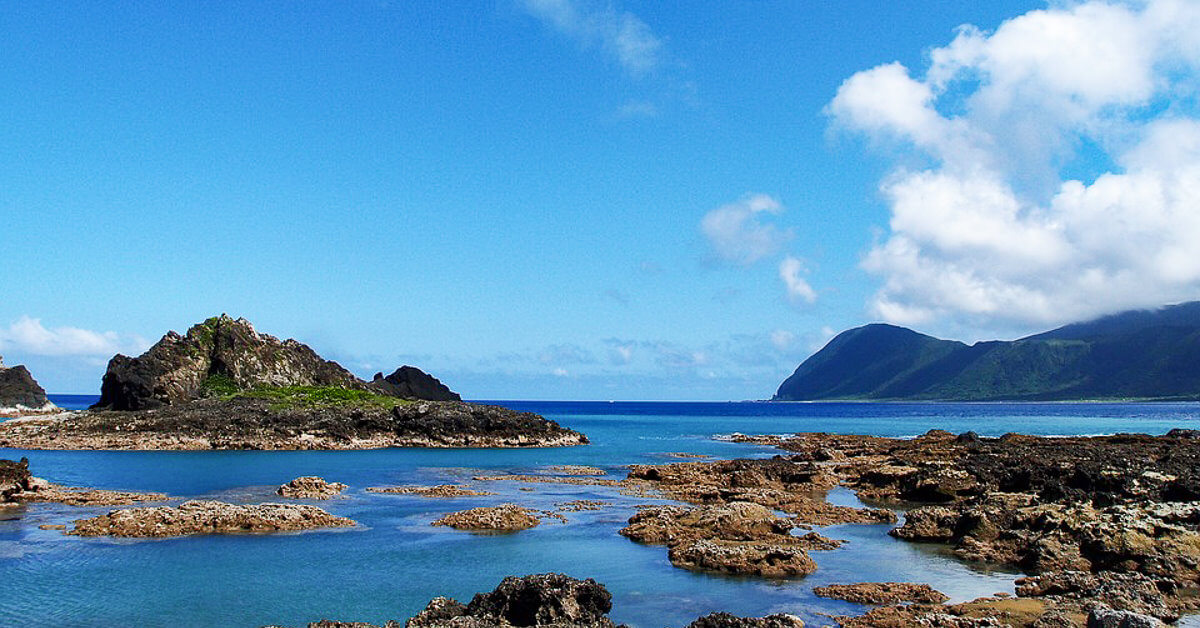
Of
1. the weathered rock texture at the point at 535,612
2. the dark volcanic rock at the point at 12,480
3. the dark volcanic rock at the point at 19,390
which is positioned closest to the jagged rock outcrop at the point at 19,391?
the dark volcanic rock at the point at 19,390

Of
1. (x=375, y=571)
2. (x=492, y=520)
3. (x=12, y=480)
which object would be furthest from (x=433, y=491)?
(x=375, y=571)

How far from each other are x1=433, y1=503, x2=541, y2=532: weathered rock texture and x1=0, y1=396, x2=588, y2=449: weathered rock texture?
59.3 meters

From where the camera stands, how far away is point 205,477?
6244 centimetres

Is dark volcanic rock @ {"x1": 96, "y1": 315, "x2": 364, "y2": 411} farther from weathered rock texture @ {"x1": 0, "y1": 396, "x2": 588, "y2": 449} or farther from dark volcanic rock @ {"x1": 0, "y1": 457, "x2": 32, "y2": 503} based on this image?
dark volcanic rock @ {"x1": 0, "y1": 457, "x2": 32, "y2": 503}

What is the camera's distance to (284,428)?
97938 millimetres

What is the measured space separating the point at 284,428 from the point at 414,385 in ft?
A: 204

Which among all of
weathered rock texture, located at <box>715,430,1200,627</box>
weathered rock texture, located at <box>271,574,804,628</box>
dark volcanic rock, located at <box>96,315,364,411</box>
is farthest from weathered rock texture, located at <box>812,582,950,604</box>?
dark volcanic rock, located at <box>96,315,364,411</box>

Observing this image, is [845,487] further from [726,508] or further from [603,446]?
[603,446]

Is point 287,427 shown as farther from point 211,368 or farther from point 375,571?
point 375,571

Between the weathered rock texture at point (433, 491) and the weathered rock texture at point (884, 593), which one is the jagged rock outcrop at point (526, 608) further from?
the weathered rock texture at point (433, 491)

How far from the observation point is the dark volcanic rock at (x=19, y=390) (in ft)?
549

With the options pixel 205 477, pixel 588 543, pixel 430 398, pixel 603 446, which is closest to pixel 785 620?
pixel 588 543

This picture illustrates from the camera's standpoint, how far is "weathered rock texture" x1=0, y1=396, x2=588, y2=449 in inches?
3634

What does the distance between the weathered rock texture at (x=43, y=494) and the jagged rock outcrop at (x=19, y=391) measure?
5420 inches
